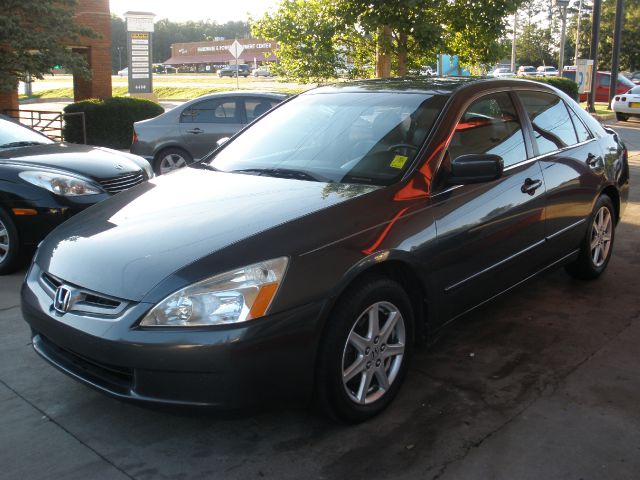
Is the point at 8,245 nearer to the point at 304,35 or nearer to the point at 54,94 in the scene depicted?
the point at 304,35

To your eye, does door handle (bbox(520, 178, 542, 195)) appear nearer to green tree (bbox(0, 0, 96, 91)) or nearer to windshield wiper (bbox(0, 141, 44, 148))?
windshield wiper (bbox(0, 141, 44, 148))

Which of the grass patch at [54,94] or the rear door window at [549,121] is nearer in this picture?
the rear door window at [549,121]

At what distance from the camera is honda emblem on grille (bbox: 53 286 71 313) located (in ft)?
10.4

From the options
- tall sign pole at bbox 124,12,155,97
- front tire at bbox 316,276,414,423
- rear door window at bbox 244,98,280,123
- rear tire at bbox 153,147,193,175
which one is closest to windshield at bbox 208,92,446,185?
front tire at bbox 316,276,414,423

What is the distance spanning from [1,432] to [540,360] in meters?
2.97

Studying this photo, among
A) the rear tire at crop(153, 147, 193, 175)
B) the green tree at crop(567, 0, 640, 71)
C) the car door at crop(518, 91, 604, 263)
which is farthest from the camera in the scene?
the green tree at crop(567, 0, 640, 71)

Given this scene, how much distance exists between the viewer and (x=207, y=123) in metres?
10.9

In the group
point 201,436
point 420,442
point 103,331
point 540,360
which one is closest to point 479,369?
point 540,360

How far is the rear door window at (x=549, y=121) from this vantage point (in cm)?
480

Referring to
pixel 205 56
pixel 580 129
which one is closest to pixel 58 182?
pixel 580 129

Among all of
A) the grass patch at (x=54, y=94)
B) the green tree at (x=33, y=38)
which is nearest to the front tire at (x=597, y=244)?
the green tree at (x=33, y=38)

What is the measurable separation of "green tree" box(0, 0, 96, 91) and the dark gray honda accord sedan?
12.0 meters

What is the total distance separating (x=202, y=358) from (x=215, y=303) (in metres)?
0.23

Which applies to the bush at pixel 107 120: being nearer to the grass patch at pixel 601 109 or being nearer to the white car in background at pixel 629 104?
the white car in background at pixel 629 104
